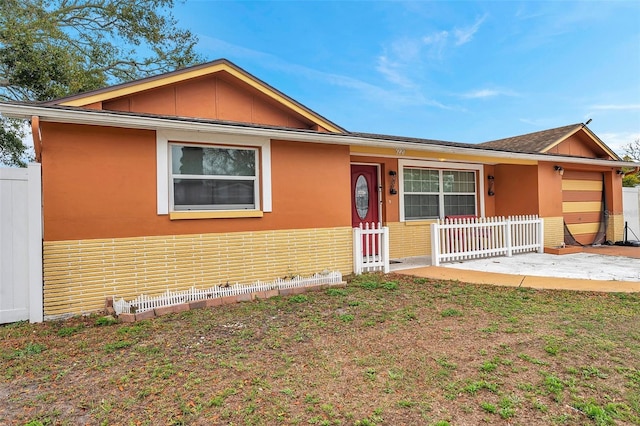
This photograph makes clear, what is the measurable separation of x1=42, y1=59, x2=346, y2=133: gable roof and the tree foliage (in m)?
6.97

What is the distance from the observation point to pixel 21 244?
489 cm

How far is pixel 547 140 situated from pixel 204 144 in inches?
446

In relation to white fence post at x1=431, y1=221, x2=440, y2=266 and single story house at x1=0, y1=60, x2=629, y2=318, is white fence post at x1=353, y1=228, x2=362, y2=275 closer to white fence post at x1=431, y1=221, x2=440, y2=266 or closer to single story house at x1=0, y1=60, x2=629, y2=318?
single story house at x1=0, y1=60, x2=629, y2=318

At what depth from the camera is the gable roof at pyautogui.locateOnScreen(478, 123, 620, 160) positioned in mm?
11125

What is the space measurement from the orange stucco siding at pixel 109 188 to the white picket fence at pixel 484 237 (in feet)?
13.8

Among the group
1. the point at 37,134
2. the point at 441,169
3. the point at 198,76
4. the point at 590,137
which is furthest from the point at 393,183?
the point at 590,137

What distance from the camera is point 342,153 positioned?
757cm

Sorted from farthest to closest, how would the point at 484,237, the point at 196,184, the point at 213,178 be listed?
the point at 484,237 < the point at 213,178 < the point at 196,184

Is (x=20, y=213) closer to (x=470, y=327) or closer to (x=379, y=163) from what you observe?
(x=470, y=327)

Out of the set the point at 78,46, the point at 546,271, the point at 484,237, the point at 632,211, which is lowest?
the point at 546,271

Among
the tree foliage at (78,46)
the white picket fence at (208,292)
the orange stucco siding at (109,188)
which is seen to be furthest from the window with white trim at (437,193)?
the tree foliage at (78,46)

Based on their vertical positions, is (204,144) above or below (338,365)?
above

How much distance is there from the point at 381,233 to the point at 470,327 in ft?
11.7

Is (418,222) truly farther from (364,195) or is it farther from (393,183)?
(364,195)
